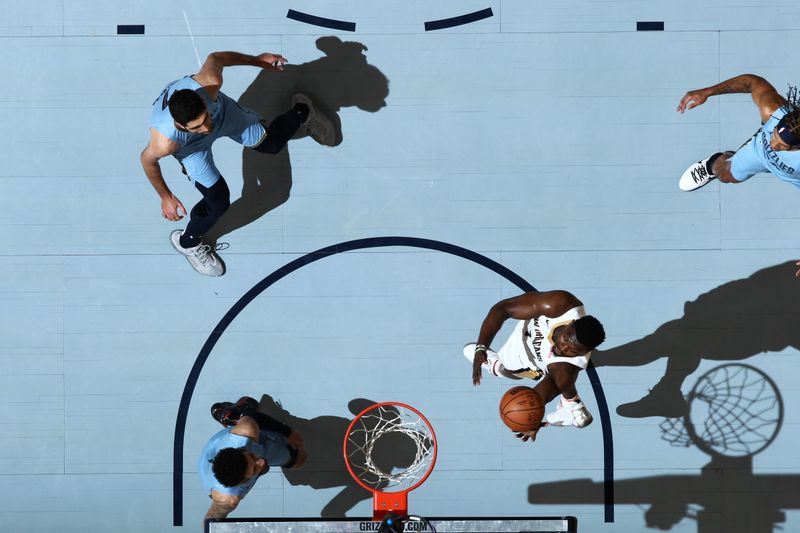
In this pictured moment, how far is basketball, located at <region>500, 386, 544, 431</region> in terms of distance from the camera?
477 centimetres

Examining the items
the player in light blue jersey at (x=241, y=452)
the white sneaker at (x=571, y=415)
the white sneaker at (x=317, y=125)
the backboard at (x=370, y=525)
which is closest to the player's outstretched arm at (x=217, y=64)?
the white sneaker at (x=317, y=125)

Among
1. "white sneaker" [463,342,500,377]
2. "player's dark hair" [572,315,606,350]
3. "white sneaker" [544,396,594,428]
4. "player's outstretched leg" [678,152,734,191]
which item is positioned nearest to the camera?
"player's dark hair" [572,315,606,350]

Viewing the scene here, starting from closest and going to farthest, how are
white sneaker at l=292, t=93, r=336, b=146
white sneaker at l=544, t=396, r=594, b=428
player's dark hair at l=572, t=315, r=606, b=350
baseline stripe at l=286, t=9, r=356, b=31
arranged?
player's dark hair at l=572, t=315, r=606, b=350
white sneaker at l=544, t=396, r=594, b=428
white sneaker at l=292, t=93, r=336, b=146
baseline stripe at l=286, t=9, r=356, b=31

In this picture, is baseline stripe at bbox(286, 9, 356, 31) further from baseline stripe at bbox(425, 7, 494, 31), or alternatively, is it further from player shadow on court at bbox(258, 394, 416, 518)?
player shadow on court at bbox(258, 394, 416, 518)

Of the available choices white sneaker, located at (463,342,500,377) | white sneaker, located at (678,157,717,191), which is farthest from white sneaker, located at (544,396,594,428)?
white sneaker, located at (678,157,717,191)

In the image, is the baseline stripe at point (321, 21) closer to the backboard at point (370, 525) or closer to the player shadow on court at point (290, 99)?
the player shadow on court at point (290, 99)

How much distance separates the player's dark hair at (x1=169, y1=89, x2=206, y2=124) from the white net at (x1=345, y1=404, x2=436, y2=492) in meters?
2.65

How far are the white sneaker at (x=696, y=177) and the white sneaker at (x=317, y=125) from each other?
2872 mm

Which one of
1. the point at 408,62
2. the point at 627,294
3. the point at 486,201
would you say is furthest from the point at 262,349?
the point at 627,294

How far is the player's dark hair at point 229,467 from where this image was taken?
4742 mm

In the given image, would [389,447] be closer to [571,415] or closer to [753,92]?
[571,415]

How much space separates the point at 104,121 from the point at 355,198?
218 centimetres

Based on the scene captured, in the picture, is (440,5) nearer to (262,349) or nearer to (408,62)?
(408,62)

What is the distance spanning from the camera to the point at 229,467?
187 inches
